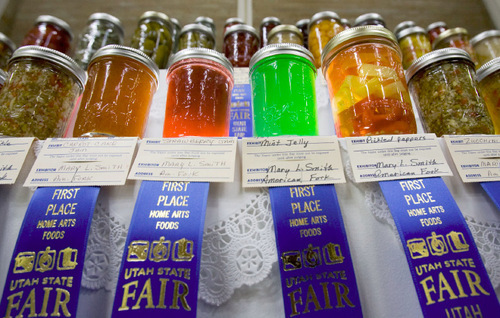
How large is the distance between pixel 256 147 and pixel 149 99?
1.01ft

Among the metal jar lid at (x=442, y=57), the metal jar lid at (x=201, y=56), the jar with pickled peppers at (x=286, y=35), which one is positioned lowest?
the metal jar lid at (x=442, y=57)

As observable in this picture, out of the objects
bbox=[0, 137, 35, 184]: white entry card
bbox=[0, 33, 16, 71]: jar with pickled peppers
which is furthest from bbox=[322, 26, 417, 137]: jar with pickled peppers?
bbox=[0, 33, 16, 71]: jar with pickled peppers

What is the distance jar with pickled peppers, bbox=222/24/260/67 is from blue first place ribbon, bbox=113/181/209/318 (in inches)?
25.0

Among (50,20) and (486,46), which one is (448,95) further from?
(50,20)

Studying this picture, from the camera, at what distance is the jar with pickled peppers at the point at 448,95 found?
0.58 m

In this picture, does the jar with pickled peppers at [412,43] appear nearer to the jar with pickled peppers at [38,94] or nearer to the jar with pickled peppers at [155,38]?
the jar with pickled peppers at [155,38]

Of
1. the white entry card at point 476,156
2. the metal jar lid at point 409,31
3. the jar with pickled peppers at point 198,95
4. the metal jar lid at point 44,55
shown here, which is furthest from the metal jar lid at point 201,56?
the metal jar lid at point 409,31

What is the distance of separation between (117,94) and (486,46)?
106 centimetres

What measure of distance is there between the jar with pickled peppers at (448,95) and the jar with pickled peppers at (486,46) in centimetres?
39

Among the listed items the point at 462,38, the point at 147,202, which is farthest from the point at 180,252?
the point at 462,38

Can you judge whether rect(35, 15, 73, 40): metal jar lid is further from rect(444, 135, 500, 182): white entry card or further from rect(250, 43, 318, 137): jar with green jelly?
rect(444, 135, 500, 182): white entry card

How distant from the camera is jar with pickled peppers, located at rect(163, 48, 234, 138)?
60cm

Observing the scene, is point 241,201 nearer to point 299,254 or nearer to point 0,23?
point 299,254

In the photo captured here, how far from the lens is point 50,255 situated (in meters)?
0.42
